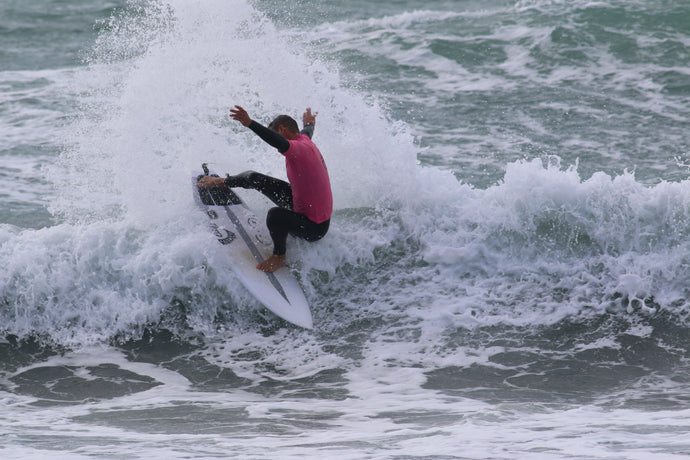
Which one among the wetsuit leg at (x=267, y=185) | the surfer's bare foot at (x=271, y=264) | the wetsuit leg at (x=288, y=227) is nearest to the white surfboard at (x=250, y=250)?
the surfer's bare foot at (x=271, y=264)

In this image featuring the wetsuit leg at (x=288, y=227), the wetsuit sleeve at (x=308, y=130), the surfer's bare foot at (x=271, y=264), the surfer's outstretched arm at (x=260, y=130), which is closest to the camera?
the surfer's outstretched arm at (x=260, y=130)

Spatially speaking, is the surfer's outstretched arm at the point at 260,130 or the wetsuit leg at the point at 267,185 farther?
the wetsuit leg at the point at 267,185

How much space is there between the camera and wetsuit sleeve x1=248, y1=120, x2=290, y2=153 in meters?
6.70

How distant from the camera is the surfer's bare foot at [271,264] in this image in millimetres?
7605

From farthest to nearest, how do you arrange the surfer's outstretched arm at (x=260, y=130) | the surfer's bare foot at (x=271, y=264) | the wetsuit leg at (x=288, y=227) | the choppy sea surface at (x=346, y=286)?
the surfer's bare foot at (x=271, y=264) → the wetsuit leg at (x=288, y=227) → the surfer's outstretched arm at (x=260, y=130) → the choppy sea surface at (x=346, y=286)

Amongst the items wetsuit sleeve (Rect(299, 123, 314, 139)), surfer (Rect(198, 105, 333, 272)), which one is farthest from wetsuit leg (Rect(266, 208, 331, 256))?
wetsuit sleeve (Rect(299, 123, 314, 139))

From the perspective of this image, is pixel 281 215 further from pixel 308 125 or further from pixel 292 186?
pixel 308 125

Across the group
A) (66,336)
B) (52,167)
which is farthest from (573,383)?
(52,167)

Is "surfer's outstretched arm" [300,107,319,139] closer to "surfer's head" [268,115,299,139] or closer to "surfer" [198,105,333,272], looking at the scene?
Result: "surfer" [198,105,333,272]

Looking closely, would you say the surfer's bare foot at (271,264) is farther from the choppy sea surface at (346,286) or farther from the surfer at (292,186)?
the choppy sea surface at (346,286)

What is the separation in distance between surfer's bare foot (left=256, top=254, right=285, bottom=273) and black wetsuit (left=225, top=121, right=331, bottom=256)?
0.06 meters

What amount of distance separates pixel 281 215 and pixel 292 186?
30 centimetres

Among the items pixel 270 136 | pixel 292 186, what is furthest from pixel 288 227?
pixel 270 136

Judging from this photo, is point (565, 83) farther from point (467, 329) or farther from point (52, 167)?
point (52, 167)
